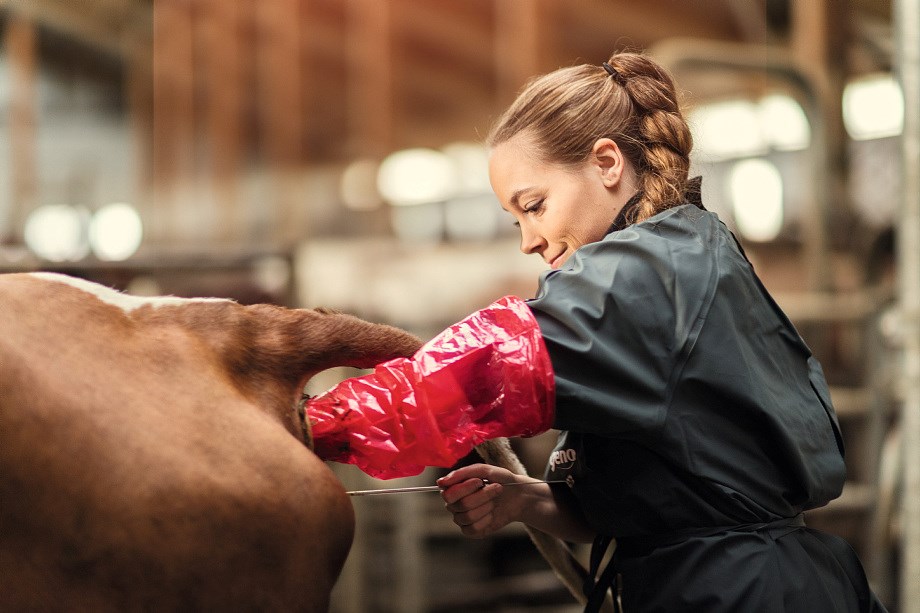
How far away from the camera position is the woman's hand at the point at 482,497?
94 centimetres

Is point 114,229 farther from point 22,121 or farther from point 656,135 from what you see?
point 656,135

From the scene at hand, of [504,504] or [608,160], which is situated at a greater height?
[608,160]

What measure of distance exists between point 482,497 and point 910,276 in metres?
0.81

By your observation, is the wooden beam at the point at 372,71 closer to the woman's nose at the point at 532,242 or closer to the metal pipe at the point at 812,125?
the metal pipe at the point at 812,125

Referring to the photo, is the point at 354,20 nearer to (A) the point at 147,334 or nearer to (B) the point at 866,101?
(B) the point at 866,101

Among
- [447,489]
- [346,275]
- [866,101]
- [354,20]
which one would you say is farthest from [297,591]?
[354,20]

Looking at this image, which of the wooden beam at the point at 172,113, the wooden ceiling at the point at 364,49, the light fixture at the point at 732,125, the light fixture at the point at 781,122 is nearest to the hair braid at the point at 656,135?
the wooden ceiling at the point at 364,49

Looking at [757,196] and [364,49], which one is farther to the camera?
[364,49]

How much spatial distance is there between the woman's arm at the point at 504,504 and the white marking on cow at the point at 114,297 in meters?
0.30

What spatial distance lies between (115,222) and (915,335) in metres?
6.12

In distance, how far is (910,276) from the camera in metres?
1.44

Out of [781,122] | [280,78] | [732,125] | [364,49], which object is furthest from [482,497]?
[280,78]

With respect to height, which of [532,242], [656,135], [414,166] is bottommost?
[532,242]

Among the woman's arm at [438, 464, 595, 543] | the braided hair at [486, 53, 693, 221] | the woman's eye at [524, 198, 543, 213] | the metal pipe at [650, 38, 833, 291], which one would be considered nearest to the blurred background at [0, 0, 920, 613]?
the metal pipe at [650, 38, 833, 291]
